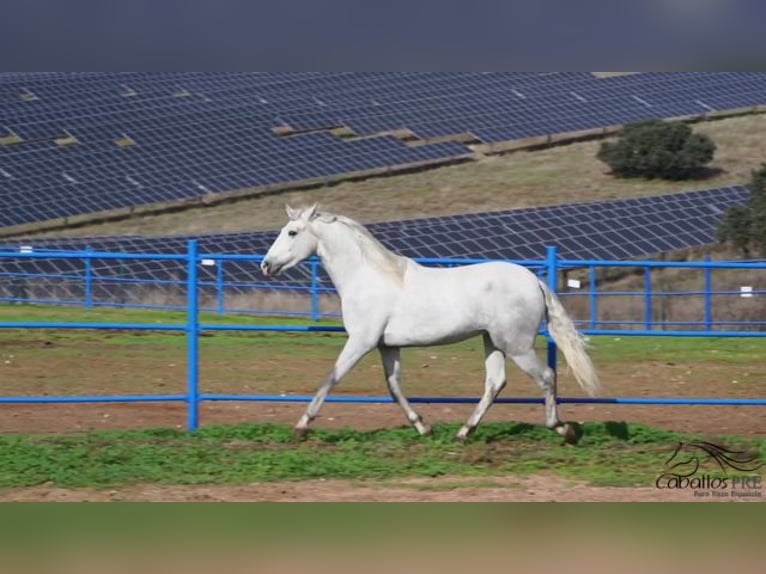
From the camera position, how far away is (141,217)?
1017 inches

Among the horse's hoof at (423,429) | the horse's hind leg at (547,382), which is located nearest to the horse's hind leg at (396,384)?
the horse's hoof at (423,429)

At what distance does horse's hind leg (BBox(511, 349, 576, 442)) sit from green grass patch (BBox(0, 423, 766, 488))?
95mm

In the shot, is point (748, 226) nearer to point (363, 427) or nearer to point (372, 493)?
point (363, 427)

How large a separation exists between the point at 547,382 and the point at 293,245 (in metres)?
1.96

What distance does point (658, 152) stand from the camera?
28406mm

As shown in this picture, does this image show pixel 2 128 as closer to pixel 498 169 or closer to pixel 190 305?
pixel 498 169

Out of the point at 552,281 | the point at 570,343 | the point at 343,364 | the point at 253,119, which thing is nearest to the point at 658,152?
the point at 253,119

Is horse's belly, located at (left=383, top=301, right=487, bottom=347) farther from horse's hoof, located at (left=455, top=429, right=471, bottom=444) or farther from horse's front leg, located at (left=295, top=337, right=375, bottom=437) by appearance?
horse's hoof, located at (left=455, top=429, right=471, bottom=444)

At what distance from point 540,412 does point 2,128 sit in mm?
21670

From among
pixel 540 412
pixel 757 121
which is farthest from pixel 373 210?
pixel 540 412

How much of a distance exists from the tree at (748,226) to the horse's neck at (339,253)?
13799 millimetres

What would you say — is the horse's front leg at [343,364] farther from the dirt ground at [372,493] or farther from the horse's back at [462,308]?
the dirt ground at [372,493]

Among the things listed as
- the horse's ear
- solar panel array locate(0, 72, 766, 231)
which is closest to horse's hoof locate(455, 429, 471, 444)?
the horse's ear

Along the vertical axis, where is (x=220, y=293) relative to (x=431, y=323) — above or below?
above
